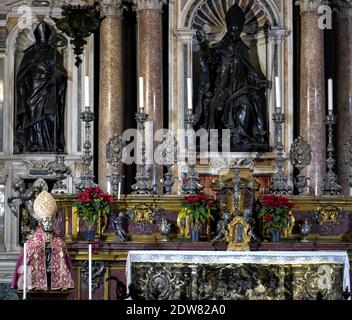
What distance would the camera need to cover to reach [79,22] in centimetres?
1803

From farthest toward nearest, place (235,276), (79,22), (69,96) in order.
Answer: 1. (69,96)
2. (79,22)
3. (235,276)

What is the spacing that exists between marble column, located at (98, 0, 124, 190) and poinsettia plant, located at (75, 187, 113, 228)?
3.65 m

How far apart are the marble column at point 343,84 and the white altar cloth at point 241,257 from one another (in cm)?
448

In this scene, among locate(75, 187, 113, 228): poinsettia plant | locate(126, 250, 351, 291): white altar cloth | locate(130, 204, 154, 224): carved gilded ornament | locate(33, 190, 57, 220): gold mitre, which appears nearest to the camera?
locate(33, 190, 57, 220): gold mitre

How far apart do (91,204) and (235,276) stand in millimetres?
2159

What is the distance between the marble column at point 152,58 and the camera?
59.4 feet

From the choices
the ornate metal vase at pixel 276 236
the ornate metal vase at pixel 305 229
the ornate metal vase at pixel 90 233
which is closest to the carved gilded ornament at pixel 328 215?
the ornate metal vase at pixel 305 229

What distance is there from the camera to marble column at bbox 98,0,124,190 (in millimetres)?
18250

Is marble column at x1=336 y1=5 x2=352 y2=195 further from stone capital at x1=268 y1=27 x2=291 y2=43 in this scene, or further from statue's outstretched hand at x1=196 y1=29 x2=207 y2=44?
statue's outstretched hand at x1=196 y1=29 x2=207 y2=44

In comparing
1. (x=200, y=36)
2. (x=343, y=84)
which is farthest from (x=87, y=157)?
(x=343, y=84)

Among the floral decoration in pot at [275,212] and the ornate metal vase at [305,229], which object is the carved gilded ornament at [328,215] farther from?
the floral decoration in pot at [275,212]

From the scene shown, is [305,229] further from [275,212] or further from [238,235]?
[238,235]

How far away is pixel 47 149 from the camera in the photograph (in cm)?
1898

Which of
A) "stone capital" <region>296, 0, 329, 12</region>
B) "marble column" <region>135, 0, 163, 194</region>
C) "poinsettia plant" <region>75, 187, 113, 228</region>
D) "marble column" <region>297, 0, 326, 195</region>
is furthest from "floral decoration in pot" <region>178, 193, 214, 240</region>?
"stone capital" <region>296, 0, 329, 12</region>
